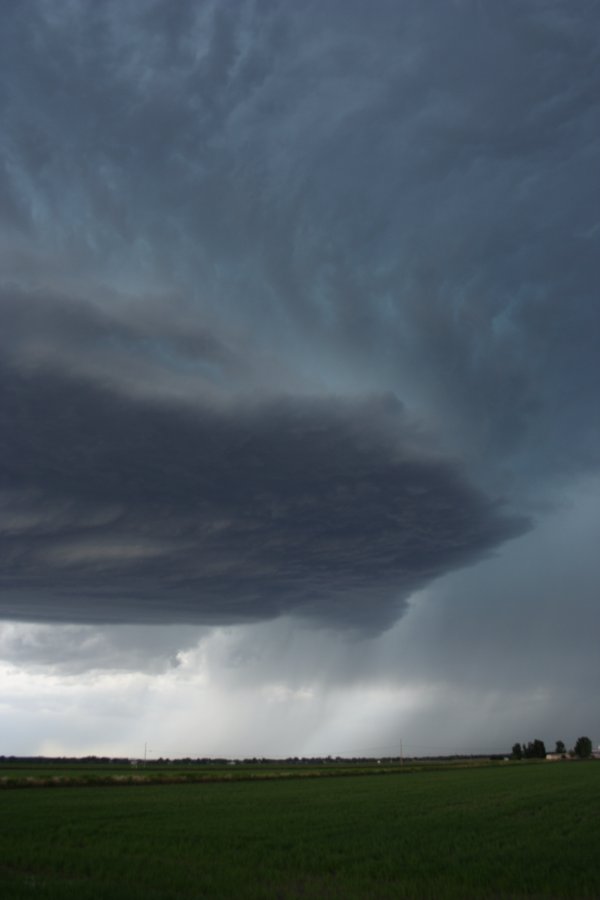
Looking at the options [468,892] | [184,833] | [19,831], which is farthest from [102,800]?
[468,892]

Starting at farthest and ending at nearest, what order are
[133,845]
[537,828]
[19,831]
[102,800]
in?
[102,800] < [19,831] < [537,828] < [133,845]

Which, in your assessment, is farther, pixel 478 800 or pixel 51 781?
pixel 51 781

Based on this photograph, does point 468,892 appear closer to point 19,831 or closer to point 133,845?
point 133,845

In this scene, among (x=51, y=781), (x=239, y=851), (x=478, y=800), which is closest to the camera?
(x=239, y=851)

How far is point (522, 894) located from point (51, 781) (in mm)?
83355

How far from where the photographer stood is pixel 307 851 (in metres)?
28.9

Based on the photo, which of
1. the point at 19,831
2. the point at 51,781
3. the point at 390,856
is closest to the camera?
the point at 390,856

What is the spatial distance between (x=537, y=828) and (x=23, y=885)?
25.1 meters

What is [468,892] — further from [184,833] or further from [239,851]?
[184,833]

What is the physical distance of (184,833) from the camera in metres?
36.0

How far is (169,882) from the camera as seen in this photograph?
2216 centimetres

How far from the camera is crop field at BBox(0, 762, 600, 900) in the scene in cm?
2094

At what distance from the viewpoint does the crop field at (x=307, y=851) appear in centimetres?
Answer: 2094

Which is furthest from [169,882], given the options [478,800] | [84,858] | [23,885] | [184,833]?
[478,800]
